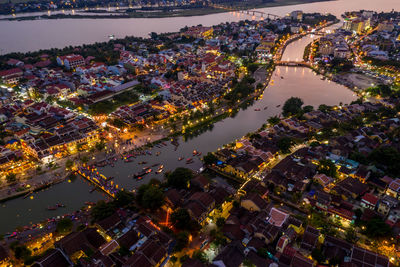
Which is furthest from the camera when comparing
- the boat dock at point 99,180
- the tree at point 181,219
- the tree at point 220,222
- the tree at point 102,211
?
the boat dock at point 99,180

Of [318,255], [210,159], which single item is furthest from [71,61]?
[318,255]

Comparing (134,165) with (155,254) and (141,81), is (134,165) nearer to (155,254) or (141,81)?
(155,254)

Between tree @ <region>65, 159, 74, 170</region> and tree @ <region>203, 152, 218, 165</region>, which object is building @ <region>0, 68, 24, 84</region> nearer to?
tree @ <region>65, 159, 74, 170</region>

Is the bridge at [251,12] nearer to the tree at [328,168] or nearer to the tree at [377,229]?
the tree at [328,168]

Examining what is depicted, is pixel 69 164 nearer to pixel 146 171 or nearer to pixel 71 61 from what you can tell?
pixel 146 171

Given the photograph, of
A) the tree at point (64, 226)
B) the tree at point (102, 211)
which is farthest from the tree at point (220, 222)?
the tree at point (64, 226)

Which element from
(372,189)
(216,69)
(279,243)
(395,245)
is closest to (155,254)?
(279,243)
